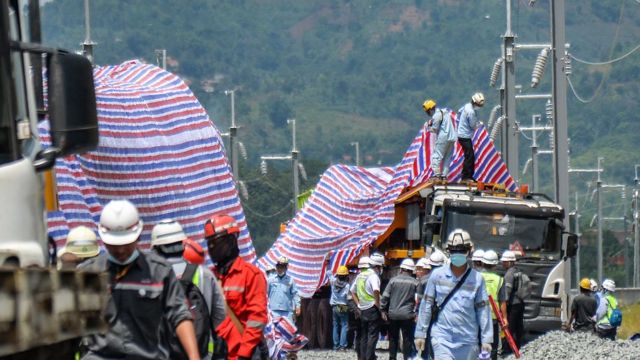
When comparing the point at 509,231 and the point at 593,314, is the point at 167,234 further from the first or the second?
the point at 593,314

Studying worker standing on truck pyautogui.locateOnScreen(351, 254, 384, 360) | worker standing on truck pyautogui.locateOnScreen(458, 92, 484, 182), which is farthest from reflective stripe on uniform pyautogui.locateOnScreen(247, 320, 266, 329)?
worker standing on truck pyautogui.locateOnScreen(458, 92, 484, 182)

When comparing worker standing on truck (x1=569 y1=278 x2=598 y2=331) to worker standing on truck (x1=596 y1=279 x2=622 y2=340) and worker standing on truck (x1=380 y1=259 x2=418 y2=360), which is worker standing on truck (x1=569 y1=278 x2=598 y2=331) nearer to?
worker standing on truck (x1=596 y1=279 x2=622 y2=340)

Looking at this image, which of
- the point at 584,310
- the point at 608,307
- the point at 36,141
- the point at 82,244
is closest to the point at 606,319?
the point at 608,307

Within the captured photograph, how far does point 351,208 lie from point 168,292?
25858 millimetres

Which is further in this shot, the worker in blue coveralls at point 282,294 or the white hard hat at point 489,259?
the worker in blue coveralls at point 282,294

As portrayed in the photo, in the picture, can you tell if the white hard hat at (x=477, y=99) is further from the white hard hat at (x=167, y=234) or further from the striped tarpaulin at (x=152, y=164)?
the white hard hat at (x=167, y=234)

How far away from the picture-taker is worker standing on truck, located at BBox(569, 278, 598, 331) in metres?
31.8

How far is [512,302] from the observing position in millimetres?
28312

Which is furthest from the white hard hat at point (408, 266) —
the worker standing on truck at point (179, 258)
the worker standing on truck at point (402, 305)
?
the worker standing on truck at point (179, 258)

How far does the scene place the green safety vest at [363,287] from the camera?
2779 centimetres

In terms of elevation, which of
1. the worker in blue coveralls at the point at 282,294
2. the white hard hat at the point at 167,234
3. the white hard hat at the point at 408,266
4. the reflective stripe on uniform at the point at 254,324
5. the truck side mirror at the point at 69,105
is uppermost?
the truck side mirror at the point at 69,105

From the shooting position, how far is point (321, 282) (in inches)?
1415

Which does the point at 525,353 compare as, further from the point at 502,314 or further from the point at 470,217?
the point at 470,217

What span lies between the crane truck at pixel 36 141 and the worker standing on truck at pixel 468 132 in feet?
79.9
